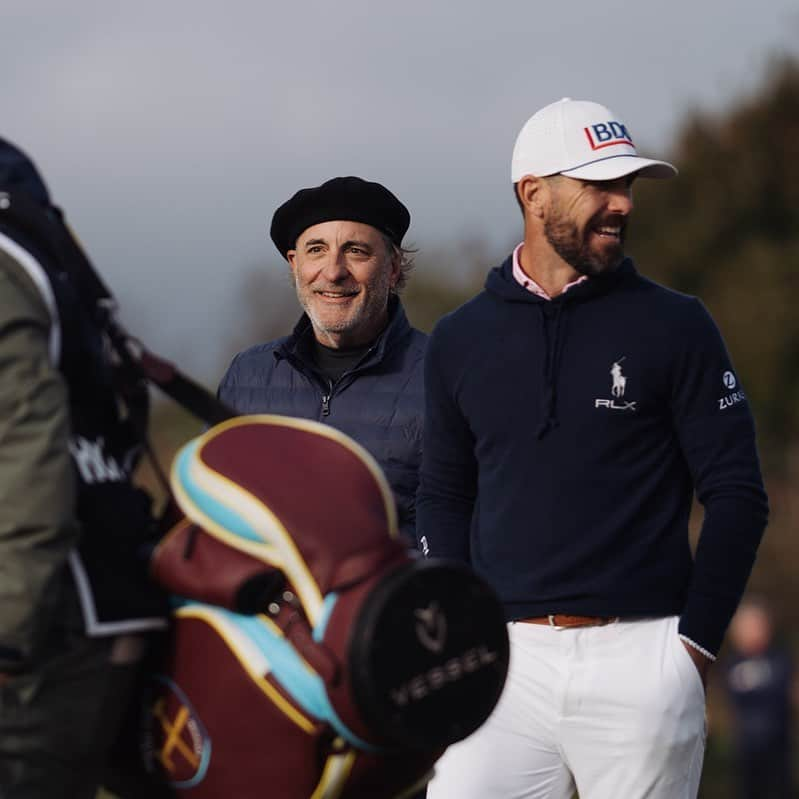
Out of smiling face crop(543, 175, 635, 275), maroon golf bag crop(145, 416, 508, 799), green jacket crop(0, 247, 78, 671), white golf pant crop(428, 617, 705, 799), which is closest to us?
green jacket crop(0, 247, 78, 671)

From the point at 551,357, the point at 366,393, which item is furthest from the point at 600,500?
the point at 366,393

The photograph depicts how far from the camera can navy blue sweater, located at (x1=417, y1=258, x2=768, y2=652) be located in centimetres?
448

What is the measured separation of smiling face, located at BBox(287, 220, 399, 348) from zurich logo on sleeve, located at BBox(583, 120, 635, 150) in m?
1.05

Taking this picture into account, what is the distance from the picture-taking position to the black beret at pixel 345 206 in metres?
5.55

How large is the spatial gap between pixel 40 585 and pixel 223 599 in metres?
0.35

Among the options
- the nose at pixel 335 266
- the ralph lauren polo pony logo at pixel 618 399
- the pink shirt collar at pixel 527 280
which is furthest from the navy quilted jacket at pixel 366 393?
the ralph lauren polo pony logo at pixel 618 399

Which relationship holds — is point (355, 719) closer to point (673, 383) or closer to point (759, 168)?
point (673, 383)

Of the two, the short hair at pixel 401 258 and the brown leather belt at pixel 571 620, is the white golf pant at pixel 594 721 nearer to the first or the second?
the brown leather belt at pixel 571 620

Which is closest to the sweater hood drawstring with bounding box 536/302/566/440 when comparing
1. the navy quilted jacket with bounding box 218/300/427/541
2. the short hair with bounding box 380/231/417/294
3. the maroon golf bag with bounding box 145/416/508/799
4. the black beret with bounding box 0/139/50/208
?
the navy quilted jacket with bounding box 218/300/427/541

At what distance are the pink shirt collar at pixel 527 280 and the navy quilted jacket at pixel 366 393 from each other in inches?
26.7

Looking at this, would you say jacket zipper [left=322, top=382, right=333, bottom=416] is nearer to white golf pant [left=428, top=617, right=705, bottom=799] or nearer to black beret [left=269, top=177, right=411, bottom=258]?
black beret [left=269, top=177, right=411, bottom=258]

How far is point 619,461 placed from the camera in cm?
452

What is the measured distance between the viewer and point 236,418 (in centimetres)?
362

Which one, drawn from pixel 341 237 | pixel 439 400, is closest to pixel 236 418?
pixel 439 400
